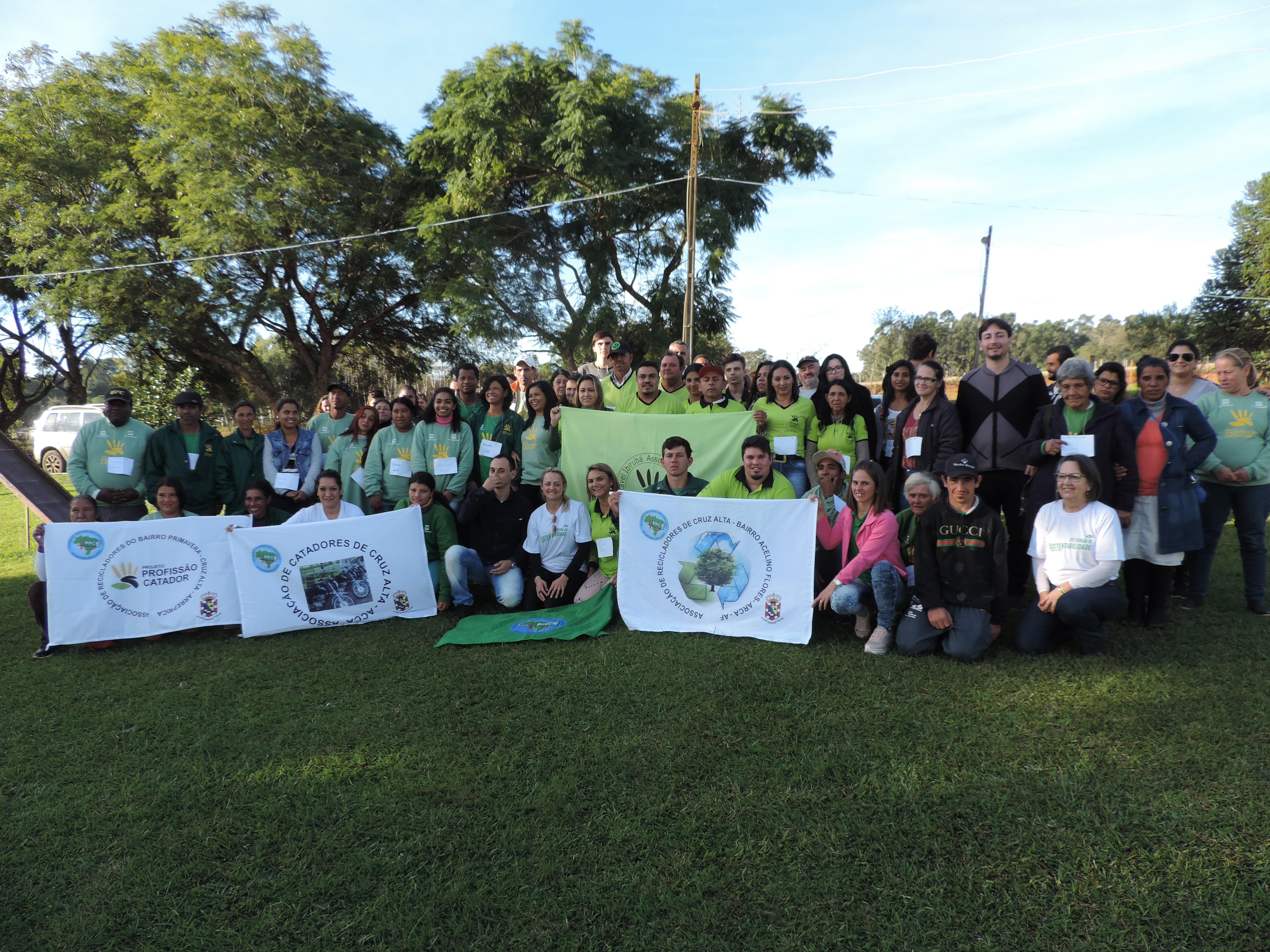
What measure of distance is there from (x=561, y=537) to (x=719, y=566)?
138cm

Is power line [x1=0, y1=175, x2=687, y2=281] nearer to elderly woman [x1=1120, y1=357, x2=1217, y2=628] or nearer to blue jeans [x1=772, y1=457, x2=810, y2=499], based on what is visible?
A: blue jeans [x1=772, y1=457, x2=810, y2=499]

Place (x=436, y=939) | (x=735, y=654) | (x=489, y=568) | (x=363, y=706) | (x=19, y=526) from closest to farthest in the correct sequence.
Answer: (x=436, y=939) → (x=363, y=706) → (x=735, y=654) → (x=489, y=568) → (x=19, y=526)

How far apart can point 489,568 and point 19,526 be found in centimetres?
1007

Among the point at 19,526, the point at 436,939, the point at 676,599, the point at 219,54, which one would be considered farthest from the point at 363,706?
the point at 219,54

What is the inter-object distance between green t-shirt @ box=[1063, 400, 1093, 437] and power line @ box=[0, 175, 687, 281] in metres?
15.7

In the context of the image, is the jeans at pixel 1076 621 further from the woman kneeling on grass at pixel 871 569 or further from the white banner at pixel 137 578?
the white banner at pixel 137 578

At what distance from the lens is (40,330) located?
86.3ft

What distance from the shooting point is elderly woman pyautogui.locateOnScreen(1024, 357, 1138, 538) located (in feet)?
15.1

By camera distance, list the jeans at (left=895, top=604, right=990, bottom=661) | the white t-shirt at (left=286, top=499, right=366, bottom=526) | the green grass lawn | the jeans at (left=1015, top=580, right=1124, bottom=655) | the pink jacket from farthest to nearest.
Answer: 1. the white t-shirt at (left=286, top=499, right=366, bottom=526)
2. the pink jacket
3. the jeans at (left=895, top=604, right=990, bottom=661)
4. the jeans at (left=1015, top=580, right=1124, bottom=655)
5. the green grass lawn

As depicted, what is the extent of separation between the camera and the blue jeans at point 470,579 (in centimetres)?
557

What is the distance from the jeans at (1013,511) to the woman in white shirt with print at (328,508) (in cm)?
490

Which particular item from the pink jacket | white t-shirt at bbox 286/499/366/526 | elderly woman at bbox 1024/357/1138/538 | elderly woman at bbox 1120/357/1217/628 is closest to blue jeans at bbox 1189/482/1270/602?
elderly woman at bbox 1120/357/1217/628

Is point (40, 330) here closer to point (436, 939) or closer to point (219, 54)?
point (219, 54)

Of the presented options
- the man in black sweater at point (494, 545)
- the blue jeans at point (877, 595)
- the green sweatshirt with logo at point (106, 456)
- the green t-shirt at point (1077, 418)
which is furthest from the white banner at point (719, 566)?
the green sweatshirt with logo at point (106, 456)
